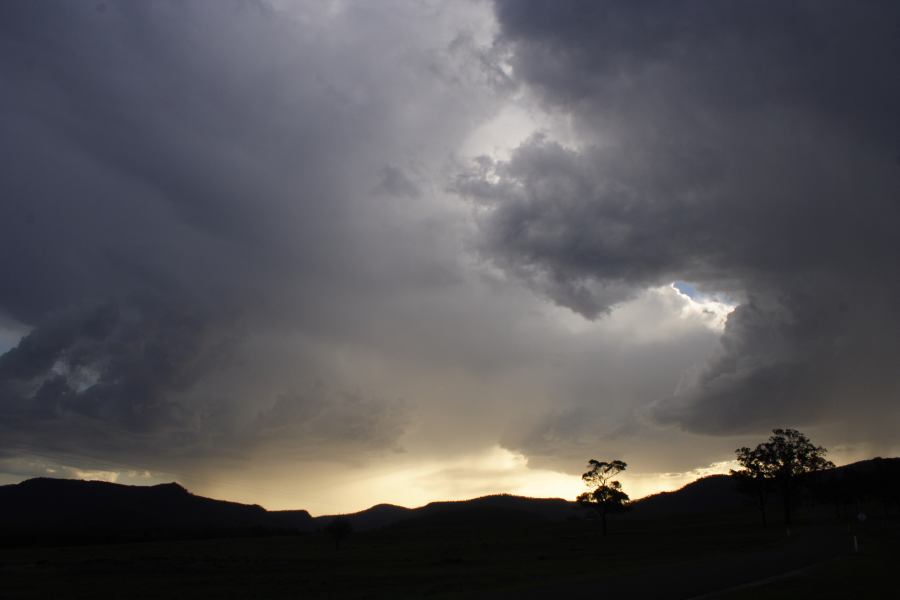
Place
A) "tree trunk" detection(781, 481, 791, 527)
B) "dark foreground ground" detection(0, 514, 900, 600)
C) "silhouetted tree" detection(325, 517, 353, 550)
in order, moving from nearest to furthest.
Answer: "dark foreground ground" detection(0, 514, 900, 600) → "tree trunk" detection(781, 481, 791, 527) → "silhouetted tree" detection(325, 517, 353, 550)

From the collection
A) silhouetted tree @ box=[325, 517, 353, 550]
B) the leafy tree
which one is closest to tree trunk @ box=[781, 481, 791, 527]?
the leafy tree

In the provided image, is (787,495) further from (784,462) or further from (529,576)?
(529,576)

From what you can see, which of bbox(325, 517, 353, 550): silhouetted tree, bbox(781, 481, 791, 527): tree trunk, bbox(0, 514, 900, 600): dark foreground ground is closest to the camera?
bbox(0, 514, 900, 600): dark foreground ground

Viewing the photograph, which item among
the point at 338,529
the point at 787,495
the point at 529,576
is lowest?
the point at 338,529

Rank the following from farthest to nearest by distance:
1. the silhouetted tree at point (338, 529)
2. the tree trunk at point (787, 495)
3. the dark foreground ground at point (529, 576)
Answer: the silhouetted tree at point (338, 529) → the tree trunk at point (787, 495) → the dark foreground ground at point (529, 576)

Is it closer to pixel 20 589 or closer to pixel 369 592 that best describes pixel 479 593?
pixel 369 592

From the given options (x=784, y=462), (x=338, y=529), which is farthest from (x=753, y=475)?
(x=338, y=529)

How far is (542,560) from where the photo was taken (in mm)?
60844

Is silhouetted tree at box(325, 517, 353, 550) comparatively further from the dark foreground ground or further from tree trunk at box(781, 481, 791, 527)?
tree trunk at box(781, 481, 791, 527)

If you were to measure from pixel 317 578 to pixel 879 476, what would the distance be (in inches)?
5043

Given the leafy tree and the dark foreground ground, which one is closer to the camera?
the dark foreground ground

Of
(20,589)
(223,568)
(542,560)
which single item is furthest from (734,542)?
(20,589)

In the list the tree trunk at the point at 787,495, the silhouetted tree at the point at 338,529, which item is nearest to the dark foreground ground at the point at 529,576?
the tree trunk at the point at 787,495

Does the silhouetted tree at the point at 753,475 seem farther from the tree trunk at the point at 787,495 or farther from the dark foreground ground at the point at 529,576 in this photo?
the dark foreground ground at the point at 529,576
